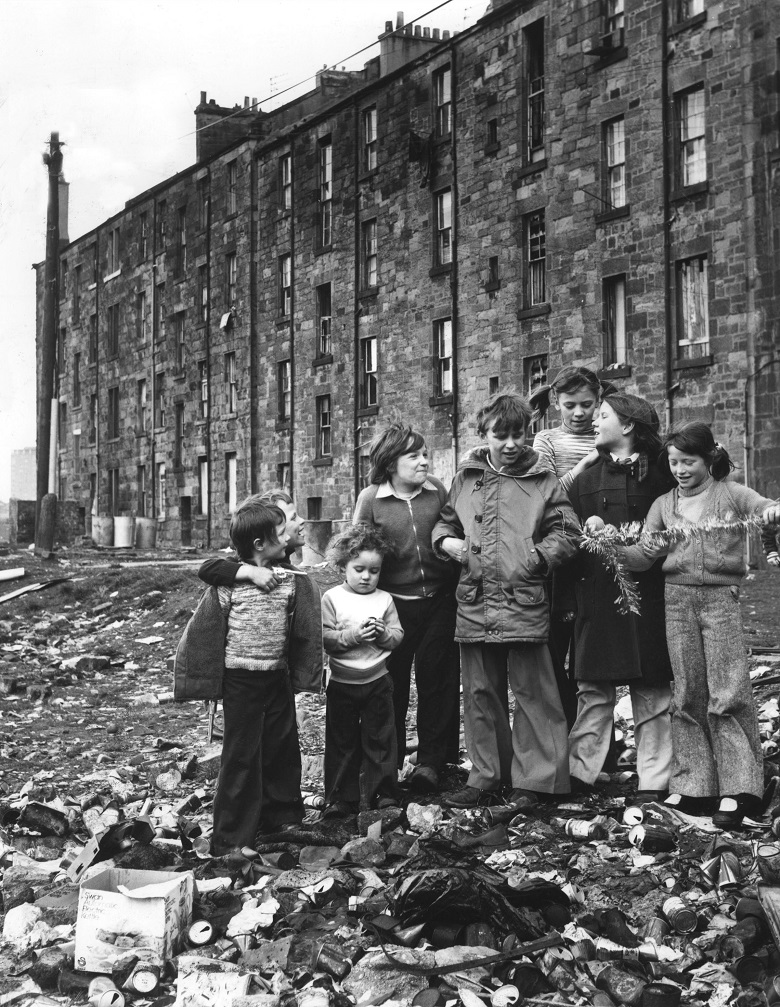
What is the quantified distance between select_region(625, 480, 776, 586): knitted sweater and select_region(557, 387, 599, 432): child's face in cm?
100

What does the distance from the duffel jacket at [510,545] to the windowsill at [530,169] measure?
65.9 ft

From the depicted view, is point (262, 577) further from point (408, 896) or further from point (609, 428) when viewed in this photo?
point (609, 428)

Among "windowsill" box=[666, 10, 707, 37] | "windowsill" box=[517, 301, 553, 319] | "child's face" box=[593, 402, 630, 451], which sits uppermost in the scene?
"windowsill" box=[666, 10, 707, 37]

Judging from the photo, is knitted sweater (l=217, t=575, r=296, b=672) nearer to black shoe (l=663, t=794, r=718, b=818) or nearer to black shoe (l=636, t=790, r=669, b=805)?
black shoe (l=636, t=790, r=669, b=805)

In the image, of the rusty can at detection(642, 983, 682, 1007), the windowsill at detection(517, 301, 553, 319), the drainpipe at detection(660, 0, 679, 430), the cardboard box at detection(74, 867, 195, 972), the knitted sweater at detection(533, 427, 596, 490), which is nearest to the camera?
the rusty can at detection(642, 983, 682, 1007)

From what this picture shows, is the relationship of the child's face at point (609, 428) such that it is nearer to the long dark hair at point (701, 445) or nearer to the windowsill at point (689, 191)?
the long dark hair at point (701, 445)

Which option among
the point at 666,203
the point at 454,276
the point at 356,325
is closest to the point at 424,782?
the point at 666,203

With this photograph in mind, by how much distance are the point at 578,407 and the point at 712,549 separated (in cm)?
130

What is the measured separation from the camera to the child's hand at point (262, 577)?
5746 millimetres

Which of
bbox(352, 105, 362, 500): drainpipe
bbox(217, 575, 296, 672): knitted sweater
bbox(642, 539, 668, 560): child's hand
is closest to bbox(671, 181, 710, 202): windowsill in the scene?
bbox(352, 105, 362, 500): drainpipe

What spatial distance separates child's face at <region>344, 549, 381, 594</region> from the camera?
20.4 ft

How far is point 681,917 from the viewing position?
14.6 feet

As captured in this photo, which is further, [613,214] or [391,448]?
[613,214]

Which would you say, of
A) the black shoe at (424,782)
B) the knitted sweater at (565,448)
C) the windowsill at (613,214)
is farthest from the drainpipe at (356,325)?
the black shoe at (424,782)
